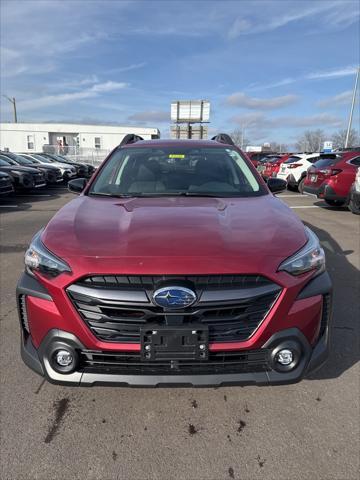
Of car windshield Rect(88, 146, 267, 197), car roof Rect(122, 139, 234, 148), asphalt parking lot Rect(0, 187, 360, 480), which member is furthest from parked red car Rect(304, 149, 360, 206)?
asphalt parking lot Rect(0, 187, 360, 480)

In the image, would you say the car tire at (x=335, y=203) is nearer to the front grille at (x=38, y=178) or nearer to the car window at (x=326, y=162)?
the car window at (x=326, y=162)

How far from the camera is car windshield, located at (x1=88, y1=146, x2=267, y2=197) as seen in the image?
3.40 m

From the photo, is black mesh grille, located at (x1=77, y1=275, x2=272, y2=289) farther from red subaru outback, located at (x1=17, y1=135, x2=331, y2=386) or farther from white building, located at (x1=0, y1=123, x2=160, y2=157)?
white building, located at (x1=0, y1=123, x2=160, y2=157)

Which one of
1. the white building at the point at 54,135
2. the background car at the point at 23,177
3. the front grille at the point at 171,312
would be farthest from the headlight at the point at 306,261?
the white building at the point at 54,135

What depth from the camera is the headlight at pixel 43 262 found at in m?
2.13

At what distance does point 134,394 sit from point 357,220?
8164mm

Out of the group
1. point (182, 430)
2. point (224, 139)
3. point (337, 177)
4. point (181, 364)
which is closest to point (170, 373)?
Answer: point (181, 364)

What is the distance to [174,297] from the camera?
1.99m

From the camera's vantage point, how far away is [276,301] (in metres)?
2.07

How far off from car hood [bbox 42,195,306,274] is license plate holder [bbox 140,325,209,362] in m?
0.31

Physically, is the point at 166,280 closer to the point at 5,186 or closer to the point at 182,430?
the point at 182,430

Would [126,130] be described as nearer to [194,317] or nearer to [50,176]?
[50,176]

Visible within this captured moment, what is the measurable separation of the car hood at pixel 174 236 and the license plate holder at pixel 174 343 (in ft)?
1.00

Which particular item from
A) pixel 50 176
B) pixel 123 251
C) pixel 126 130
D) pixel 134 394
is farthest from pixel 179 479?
pixel 126 130
